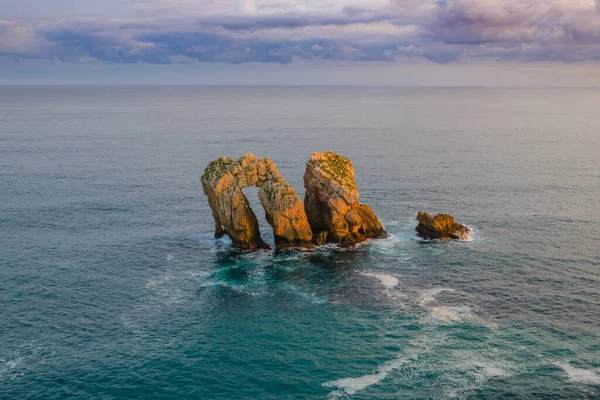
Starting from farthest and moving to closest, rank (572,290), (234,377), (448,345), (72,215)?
(72,215) → (572,290) → (448,345) → (234,377)

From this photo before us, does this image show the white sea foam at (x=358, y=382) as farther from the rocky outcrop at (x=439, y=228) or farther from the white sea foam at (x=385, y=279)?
the rocky outcrop at (x=439, y=228)

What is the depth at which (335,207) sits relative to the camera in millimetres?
→ 119750

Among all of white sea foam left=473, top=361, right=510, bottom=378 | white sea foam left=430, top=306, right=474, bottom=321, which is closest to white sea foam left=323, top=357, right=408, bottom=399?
white sea foam left=473, top=361, right=510, bottom=378

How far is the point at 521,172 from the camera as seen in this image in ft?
607

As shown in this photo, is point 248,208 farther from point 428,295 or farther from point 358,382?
point 358,382

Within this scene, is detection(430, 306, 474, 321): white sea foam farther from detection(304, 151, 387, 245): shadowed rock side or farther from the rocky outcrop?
detection(304, 151, 387, 245): shadowed rock side

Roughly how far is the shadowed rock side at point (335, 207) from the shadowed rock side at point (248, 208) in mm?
5632

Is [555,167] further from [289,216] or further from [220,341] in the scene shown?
[220,341]

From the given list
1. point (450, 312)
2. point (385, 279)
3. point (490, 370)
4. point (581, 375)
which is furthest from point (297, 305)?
point (581, 375)

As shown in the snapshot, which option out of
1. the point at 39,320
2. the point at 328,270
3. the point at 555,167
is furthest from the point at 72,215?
the point at 555,167

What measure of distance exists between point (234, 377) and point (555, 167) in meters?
153

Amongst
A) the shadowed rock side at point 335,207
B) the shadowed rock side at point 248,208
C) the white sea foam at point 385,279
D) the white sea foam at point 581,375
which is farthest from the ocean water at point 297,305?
the shadowed rock side at point 335,207

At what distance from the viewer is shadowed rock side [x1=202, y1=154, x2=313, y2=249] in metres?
118

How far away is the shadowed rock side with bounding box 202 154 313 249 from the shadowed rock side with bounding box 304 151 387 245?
5.63 m
